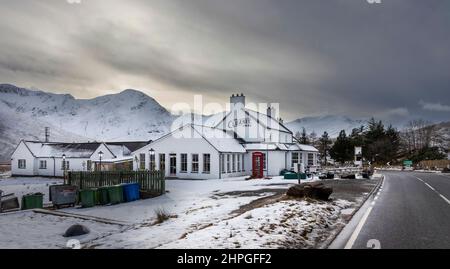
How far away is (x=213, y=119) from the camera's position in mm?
46906

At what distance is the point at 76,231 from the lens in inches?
466

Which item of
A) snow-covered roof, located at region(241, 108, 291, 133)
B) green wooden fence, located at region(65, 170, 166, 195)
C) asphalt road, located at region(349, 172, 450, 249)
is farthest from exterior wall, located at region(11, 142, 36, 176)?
asphalt road, located at region(349, 172, 450, 249)

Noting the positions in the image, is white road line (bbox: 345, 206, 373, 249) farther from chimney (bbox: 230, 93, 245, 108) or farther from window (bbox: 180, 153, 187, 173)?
chimney (bbox: 230, 93, 245, 108)

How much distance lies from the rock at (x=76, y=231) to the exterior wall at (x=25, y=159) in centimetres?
4822

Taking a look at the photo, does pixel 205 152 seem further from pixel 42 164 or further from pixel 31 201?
pixel 42 164

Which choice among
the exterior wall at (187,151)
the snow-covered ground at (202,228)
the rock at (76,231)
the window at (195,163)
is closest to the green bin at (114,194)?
the snow-covered ground at (202,228)

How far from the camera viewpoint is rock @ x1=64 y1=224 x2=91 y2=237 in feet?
38.2

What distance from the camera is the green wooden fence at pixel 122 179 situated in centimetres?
2284

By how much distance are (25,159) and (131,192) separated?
42.3 m

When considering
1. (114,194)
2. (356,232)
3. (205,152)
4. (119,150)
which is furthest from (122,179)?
(119,150)
